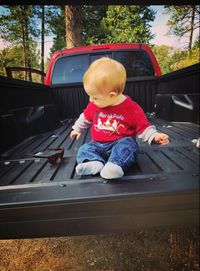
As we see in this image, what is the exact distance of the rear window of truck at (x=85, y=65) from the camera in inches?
134

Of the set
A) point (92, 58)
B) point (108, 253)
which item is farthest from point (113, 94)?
point (92, 58)

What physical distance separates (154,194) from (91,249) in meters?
1.13

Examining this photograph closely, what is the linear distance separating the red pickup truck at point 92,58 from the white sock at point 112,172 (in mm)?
2230

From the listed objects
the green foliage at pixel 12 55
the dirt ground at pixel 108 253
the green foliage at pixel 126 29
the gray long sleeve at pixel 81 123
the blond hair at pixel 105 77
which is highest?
the green foliage at pixel 126 29

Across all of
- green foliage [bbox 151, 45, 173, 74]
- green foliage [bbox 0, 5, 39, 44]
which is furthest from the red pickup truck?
Answer: green foliage [bbox 0, 5, 39, 44]

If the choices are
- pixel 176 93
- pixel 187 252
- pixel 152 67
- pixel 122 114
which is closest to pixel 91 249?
pixel 187 252

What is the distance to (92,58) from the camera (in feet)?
11.0

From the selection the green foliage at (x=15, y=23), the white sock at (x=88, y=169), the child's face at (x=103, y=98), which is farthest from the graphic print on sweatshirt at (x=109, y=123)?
the green foliage at (x=15, y=23)

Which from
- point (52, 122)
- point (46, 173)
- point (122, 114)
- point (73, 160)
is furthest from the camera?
point (52, 122)

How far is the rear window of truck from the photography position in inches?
134

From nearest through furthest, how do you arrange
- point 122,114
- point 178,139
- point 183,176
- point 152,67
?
point 183,176 < point 122,114 < point 178,139 < point 152,67

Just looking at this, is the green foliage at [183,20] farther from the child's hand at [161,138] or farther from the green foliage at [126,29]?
the child's hand at [161,138]

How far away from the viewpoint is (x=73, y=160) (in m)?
1.81

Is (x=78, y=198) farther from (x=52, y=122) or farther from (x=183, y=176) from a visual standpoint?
(x=52, y=122)
